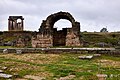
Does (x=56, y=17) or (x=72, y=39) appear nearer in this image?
(x=72, y=39)

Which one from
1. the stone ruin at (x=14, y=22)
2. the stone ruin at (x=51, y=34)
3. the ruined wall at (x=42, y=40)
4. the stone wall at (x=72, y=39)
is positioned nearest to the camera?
the stone wall at (x=72, y=39)

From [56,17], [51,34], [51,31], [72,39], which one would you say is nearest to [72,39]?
[72,39]

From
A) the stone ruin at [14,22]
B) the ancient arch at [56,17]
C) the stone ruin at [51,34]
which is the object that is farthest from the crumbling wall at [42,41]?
the stone ruin at [14,22]

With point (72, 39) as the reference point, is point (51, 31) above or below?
above

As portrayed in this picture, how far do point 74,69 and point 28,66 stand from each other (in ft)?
9.38

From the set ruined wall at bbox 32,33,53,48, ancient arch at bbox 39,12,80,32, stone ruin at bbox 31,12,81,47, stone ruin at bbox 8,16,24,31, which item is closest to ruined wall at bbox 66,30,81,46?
stone ruin at bbox 31,12,81,47

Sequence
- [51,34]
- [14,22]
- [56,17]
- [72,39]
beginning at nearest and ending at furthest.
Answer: [72,39]
[51,34]
[56,17]
[14,22]

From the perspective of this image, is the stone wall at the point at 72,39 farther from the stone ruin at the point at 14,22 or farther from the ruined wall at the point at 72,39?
the stone ruin at the point at 14,22

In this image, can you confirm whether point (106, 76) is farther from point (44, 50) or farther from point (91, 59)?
point (44, 50)

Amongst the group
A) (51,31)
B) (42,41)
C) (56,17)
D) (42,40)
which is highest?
(56,17)

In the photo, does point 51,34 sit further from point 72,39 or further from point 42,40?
point 72,39

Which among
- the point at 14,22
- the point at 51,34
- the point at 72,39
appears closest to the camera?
the point at 72,39

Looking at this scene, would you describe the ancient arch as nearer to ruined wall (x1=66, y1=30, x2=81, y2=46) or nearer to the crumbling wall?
ruined wall (x1=66, y1=30, x2=81, y2=46)

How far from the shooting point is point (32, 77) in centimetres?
1446
